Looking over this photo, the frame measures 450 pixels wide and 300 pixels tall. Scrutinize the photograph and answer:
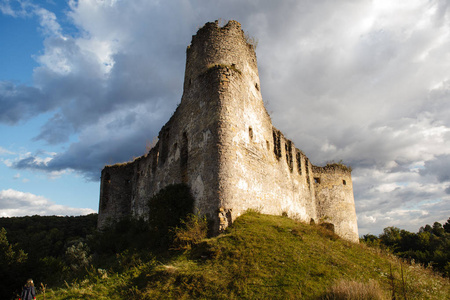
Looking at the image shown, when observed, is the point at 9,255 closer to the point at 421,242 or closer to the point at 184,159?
the point at 184,159

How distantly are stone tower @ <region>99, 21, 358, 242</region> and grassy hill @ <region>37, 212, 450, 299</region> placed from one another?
5.61ft

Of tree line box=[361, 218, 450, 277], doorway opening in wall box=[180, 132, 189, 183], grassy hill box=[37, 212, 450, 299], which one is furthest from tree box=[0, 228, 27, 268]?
tree line box=[361, 218, 450, 277]

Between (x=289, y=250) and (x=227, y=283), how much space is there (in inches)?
111

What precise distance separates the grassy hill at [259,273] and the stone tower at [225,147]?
171cm

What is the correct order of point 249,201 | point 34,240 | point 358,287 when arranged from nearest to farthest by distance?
1. point 358,287
2. point 249,201
3. point 34,240

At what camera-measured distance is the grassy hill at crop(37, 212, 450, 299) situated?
298 inches

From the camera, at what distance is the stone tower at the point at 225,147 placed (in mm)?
12391

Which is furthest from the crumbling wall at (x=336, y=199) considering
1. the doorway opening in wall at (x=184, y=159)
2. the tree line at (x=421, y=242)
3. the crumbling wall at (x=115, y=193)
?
the crumbling wall at (x=115, y=193)

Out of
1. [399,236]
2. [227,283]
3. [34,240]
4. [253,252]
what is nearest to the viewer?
[227,283]

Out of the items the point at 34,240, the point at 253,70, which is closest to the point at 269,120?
the point at 253,70

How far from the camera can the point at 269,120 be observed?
18312 mm

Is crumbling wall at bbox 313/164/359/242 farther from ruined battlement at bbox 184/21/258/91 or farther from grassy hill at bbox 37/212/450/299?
ruined battlement at bbox 184/21/258/91

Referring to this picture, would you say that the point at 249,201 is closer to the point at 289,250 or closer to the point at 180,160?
the point at 289,250

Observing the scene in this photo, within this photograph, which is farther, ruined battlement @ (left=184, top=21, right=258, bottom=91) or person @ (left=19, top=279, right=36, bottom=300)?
ruined battlement @ (left=184, top=21, right=258, bottom=91)
